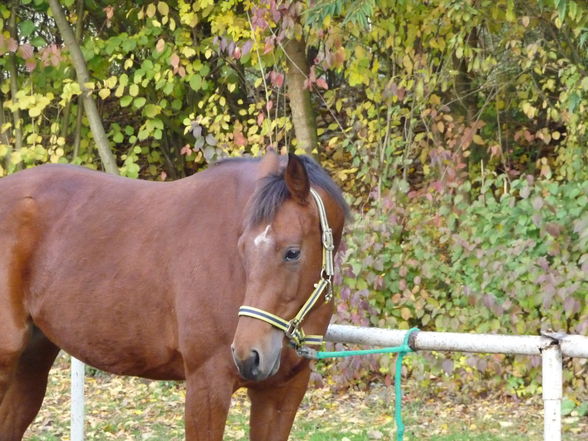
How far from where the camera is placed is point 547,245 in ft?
25.3

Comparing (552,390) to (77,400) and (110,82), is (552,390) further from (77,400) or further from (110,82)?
(110,82)

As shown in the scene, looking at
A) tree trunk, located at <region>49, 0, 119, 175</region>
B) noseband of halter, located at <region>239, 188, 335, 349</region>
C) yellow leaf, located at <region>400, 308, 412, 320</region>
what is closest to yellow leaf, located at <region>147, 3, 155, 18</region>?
tree trunk, located at <region>49, 0, 119, 175</region>

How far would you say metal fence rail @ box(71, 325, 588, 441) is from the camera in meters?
3.39

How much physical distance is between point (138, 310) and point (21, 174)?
1.08 meters

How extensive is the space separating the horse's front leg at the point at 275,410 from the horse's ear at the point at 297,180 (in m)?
0.75

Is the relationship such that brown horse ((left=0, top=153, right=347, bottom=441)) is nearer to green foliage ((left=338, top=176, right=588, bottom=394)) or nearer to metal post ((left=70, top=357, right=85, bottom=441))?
metal post ((left=70, top=357, right=85, bottom=441))

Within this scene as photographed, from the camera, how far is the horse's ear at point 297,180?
3.63m

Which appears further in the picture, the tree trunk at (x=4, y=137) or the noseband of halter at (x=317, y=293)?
the tree trunk at (x=4, y=137)

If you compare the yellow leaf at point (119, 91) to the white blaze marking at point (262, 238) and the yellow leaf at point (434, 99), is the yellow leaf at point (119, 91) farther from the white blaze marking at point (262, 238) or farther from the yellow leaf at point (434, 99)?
the white blaze marking at point (262, 238)

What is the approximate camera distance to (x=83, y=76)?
395 inches

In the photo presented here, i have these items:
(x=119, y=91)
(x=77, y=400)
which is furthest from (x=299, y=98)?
(x=77, y=400)

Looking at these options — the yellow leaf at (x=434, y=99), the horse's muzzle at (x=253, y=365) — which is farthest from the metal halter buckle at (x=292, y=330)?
the yellow leaf at (x=434, y=99)

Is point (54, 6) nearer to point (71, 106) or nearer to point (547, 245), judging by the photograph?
point (71, 106)

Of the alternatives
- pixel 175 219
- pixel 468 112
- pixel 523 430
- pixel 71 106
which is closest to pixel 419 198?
pixel 468 112
